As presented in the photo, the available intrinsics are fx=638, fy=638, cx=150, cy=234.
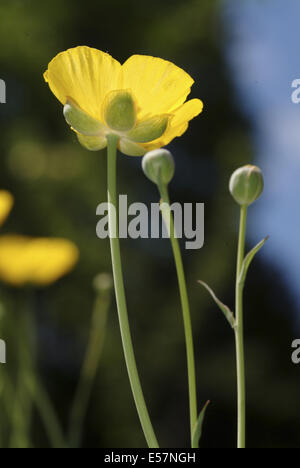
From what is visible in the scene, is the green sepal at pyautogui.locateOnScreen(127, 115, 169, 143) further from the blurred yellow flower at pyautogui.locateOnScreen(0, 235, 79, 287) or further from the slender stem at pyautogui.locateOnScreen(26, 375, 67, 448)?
the blurred yellow flower at pyautogui.locateOnScreen(0, 235, 79, 287)

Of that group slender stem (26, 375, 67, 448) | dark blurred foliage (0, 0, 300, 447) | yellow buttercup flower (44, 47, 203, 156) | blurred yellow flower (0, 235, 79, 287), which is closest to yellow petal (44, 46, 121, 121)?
yellow buttercup flower (44, 47, 203, 156)

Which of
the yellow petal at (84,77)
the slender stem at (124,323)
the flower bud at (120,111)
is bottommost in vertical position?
the slender stem at (124,323)

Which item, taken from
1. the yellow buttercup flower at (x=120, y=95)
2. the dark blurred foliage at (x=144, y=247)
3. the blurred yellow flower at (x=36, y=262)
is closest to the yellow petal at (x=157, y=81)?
the yellow buttercup flower at (x=120, y=95)

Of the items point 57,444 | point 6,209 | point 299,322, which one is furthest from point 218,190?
point 6,209

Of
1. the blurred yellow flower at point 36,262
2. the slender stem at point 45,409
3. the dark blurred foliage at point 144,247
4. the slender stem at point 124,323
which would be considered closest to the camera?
the slender stem at point 124,323

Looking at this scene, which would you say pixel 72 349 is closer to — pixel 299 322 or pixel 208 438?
pixel 208 438

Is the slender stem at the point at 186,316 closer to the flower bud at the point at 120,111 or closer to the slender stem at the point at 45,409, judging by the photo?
the flower bud at the point at 120,111
